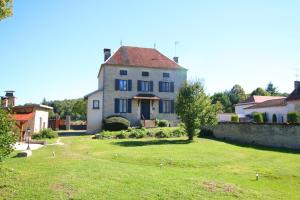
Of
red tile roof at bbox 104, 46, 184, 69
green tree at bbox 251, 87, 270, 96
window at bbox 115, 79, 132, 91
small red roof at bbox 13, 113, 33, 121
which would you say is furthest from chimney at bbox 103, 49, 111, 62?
green tree at bbox 251, 87, 270, 96

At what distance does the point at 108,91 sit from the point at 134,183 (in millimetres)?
25879

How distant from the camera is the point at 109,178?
11836mm

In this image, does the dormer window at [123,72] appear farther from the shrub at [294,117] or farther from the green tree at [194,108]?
the shrub at [294,117]

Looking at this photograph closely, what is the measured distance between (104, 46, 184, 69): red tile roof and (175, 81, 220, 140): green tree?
39.5 ft

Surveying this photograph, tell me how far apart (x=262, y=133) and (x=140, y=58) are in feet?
58.8

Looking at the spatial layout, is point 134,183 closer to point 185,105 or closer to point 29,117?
point 185,105

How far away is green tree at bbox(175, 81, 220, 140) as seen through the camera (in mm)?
26141

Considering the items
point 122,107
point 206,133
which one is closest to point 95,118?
point 122,107

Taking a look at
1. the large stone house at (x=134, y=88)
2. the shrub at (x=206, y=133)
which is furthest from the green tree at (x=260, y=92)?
the shrub at (x=206, y=133)

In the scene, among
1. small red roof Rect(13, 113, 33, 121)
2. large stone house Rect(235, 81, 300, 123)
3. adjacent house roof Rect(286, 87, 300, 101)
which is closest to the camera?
small red roof Rect(13, 113, 33, 121)

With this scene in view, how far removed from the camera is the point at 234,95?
79750 millimetres

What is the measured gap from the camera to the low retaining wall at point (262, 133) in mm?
24141

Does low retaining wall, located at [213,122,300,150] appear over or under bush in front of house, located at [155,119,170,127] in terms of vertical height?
under

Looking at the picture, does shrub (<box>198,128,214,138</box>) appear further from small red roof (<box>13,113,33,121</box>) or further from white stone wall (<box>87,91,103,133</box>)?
small red roof (<box>13,113,33,121</box>)
